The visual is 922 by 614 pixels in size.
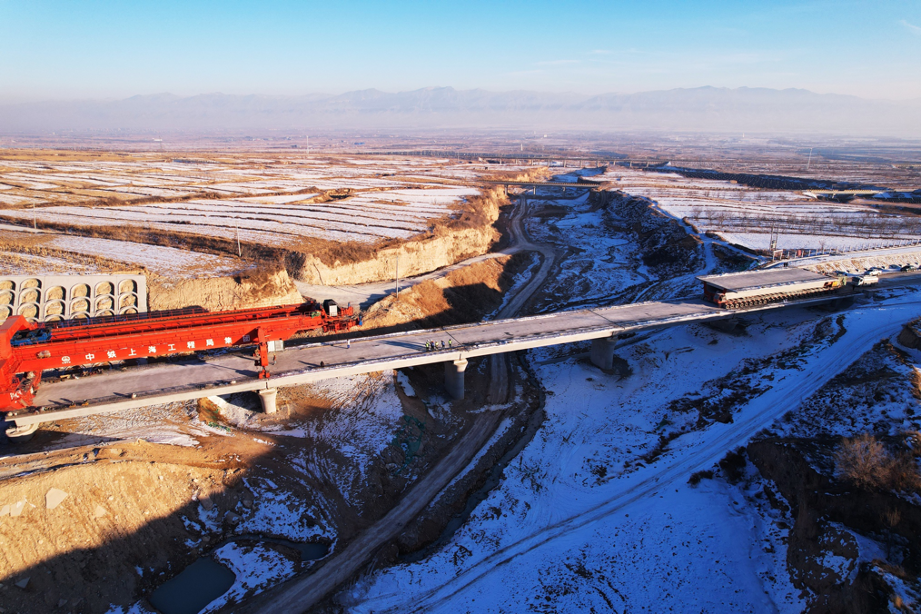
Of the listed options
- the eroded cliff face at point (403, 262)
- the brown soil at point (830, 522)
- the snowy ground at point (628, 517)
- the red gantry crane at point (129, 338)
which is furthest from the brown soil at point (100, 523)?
the brown soil at point (830, 522)

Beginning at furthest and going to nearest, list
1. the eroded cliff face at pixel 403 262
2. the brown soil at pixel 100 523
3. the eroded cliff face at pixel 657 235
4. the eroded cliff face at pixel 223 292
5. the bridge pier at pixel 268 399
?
the eroded cliff face at pixel 657 235 < the eroded cliff face at pixel 403 262 < the eroded cliff face at pixel 223 292 < the bridge pier at pixel 268 399 < the brown soil at pixel 100 523

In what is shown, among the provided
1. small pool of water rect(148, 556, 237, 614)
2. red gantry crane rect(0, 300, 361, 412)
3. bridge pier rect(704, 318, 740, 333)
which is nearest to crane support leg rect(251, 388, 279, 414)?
red gantry crane rect(0, 300, 361, 412)

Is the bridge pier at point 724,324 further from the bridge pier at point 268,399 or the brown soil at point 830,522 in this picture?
the bridge pier at point 268,399

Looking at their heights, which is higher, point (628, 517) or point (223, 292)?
point (223, 292)

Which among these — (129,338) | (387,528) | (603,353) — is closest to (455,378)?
(387,528)

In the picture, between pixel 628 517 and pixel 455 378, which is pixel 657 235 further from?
pixel 628 517

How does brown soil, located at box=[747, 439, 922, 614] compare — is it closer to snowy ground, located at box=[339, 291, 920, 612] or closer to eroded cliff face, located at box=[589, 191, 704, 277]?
snowy ground, located at box=[339, 291, 920, 612]

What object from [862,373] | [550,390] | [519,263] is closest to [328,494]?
[550,390]
